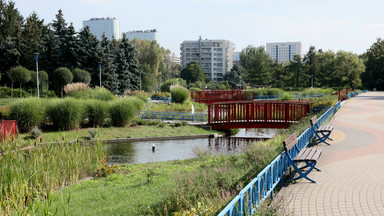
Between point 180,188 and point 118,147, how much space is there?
1355 cm

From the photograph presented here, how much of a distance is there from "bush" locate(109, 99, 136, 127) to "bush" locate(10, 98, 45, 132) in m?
4.77

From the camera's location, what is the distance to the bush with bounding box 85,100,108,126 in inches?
909

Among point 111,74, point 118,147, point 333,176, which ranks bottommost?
point 118,147

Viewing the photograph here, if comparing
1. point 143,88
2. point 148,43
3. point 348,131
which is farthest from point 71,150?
point 148,43

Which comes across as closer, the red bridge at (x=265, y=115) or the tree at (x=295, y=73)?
the red bridge at (x=265, y=115)

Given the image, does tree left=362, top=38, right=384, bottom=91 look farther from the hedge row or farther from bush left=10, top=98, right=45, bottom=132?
bush left=10, top=98, right=45, bottom=132

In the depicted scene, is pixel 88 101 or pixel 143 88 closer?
pixel 88 101

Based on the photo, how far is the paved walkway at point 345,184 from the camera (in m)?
6.22

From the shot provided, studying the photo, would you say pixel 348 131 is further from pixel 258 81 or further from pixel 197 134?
pixel 258 81

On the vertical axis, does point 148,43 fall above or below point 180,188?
above

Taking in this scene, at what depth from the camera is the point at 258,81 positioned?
7181 cm

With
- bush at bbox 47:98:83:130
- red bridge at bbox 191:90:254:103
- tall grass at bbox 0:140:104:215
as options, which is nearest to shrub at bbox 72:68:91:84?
red bridge at bbox 191:90:254:103

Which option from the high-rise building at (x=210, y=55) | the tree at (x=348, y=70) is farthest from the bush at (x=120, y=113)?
the high-rise building at (x=210, y=55)

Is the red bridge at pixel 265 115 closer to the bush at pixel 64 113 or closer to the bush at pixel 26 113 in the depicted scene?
the bush at pixel 64 113
